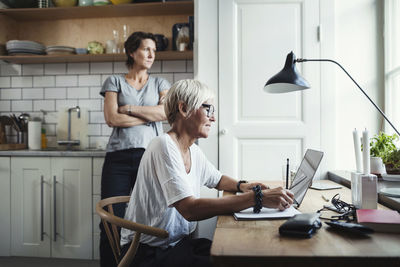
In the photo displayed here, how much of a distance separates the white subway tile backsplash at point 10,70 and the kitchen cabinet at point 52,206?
3.54 feet

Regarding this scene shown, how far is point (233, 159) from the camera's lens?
2674mm

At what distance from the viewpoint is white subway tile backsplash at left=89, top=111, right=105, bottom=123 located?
3.43 meters

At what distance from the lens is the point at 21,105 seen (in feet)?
11.6

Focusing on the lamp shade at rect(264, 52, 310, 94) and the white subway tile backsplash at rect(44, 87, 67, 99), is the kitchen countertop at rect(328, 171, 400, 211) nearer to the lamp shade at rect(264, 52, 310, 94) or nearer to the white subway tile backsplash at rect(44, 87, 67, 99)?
the lamp shade at rect(264, 52, 310, 94)

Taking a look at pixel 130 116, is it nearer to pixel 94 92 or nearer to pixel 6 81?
pixel 94 92

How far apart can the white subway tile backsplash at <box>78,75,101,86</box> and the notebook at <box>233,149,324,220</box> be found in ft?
8.02

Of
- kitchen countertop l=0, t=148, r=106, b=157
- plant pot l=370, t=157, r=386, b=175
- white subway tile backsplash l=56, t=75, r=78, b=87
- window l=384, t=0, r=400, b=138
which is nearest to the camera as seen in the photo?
plant pot l=370, t=157, r=386, b=175

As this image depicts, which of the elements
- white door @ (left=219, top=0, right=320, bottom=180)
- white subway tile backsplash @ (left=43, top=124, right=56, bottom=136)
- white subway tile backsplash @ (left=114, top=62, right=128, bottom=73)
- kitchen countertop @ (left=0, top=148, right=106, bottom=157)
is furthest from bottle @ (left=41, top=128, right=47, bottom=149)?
white door @ (left=219, top=0, right=320, bottom=180)

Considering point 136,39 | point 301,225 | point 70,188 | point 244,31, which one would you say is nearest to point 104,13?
point 136,39

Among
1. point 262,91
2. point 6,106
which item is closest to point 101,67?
point 6,106

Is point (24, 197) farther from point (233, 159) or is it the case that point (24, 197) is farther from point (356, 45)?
point (356, 45)

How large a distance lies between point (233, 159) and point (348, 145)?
2.93 feet

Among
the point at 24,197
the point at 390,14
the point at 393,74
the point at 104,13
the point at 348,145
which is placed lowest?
the point at 24,197

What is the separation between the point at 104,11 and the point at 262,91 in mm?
1731
